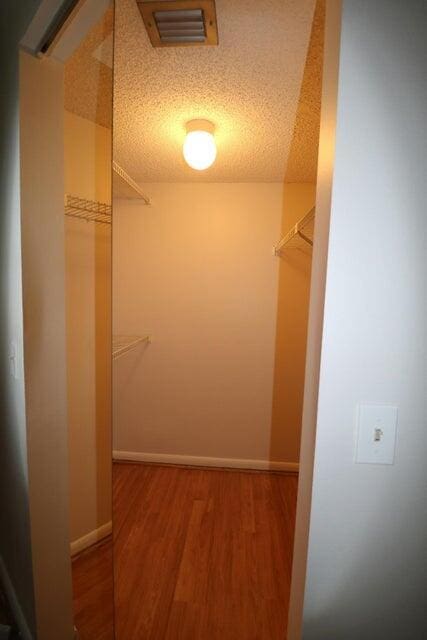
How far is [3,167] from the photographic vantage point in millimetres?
980

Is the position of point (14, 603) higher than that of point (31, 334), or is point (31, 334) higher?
point (31, 334)

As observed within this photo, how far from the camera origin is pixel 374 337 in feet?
1.77

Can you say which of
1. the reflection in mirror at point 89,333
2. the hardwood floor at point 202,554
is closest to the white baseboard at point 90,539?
the reflection in mirror at point 89,333

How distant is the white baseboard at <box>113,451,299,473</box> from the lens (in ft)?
7.87

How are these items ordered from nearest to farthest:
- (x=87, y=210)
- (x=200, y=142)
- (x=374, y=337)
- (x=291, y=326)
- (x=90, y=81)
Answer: (x=374, y=337) → (x=90, y=81) → (x=87, y=210) → (x=200, y=142) → (x=291, y=326)

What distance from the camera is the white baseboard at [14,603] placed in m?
1.05

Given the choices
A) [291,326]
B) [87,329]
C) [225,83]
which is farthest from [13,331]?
[291,326]

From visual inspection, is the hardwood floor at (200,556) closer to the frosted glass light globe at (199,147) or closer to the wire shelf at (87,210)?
the wire shelf at (87,210)

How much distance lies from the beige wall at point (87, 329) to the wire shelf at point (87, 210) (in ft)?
0.13

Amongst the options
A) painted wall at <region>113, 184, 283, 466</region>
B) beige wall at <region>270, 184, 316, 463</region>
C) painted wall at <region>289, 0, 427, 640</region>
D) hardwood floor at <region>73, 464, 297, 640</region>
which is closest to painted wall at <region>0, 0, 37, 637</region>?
hardwood floor at <region>73, 464, 297, 640</region>

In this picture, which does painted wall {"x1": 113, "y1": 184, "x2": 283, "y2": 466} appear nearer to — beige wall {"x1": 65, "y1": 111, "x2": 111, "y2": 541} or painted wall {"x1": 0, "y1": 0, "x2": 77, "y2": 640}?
beige wall {"x1": 65, "y1": 111, "x2": 111, "y2": 541}

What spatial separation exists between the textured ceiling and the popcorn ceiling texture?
0.22 feet

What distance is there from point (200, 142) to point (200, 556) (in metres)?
2.37

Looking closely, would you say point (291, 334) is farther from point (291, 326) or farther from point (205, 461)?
point (205, 461)
